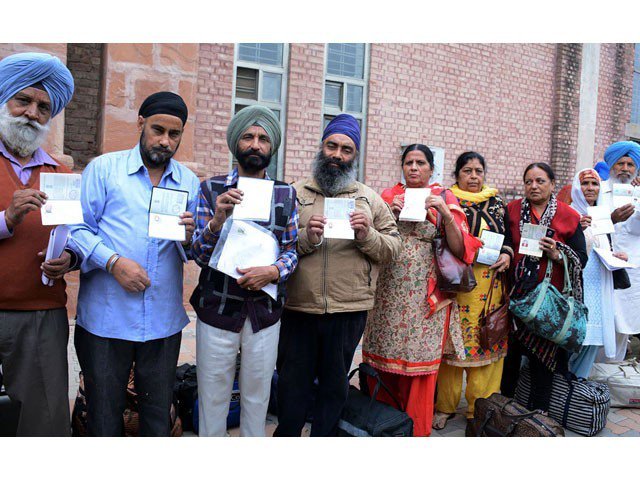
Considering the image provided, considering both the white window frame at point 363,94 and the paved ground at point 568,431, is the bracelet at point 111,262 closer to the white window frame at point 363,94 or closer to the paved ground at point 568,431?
the paved ground at point 568,431

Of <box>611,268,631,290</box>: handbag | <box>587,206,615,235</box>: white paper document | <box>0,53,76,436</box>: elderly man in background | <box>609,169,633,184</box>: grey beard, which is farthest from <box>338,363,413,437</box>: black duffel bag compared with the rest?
<box>609,169,633,184</box>: grey beard

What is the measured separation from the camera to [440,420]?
147 inches

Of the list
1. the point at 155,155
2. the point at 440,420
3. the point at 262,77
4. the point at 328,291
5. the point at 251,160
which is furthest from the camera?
the point at 262,77

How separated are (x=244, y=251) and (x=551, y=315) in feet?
7.19

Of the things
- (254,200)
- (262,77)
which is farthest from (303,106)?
(254,200)

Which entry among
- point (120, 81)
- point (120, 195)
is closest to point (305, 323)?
point (120, 195)

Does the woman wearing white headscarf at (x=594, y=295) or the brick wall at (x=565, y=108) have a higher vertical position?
the brick wall at (x=565, y=108)

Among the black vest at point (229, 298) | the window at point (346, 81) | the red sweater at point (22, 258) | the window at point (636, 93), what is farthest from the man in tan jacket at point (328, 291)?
the window at point (636, 93)

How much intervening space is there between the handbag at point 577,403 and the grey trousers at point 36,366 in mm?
3124

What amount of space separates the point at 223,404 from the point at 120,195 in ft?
3.85

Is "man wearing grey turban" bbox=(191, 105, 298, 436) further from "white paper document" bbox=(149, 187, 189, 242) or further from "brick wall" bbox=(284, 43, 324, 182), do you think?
"brick wall" bbox=(284, 43, 324, 182)

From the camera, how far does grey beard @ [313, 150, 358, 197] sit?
117 inches

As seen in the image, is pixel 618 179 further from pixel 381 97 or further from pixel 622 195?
pixel 381 97

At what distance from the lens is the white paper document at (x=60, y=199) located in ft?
7.38
